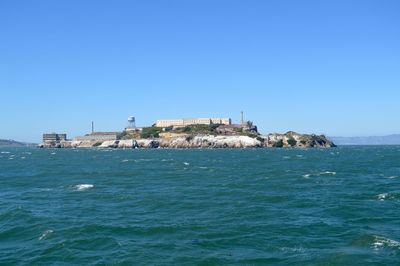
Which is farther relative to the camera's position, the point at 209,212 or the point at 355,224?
the point at 209,212

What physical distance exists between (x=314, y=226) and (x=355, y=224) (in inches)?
143

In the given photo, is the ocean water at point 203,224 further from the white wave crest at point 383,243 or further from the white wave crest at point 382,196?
the white wave crest at point 382,196

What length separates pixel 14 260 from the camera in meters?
23.4

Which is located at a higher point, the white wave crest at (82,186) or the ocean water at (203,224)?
the white wave crest at (82,186)

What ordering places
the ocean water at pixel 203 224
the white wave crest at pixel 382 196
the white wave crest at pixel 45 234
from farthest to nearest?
1. the white wave crest at pixel 382 196
2. the white wave crest at pixel 45 234
3. the ocean water at pixel 203 224

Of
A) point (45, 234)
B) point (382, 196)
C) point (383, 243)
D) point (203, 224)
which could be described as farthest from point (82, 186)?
point (383, 243)

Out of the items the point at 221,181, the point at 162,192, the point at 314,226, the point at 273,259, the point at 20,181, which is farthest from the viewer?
the point at 20,181

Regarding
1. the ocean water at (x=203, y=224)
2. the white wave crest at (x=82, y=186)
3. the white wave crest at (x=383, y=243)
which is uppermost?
the white wave crest at (x=82, y=186)

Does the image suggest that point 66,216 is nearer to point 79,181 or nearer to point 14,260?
point 14,260

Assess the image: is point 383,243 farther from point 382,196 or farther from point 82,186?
point 82,186

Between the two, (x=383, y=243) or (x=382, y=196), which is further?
(x=382, y=196)

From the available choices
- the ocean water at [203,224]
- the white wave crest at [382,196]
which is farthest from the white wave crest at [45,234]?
the white wave crest at [382,196]

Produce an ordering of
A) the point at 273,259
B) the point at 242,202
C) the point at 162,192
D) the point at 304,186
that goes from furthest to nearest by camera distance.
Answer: the point at 304,186, the point at 162,192, the point at 242,202, the point at 273,259

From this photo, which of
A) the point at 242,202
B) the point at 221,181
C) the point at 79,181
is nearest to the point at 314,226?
the point at 242,202
